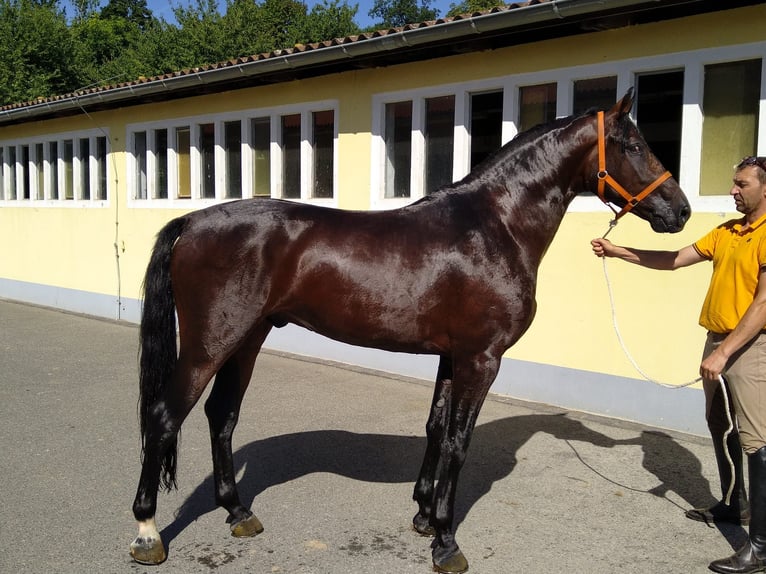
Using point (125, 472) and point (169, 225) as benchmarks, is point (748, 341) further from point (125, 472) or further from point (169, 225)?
point (125, 472)

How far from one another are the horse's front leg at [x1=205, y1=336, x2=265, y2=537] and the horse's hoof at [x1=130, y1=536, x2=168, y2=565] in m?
0.44

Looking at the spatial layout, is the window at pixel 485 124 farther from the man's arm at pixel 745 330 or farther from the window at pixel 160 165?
the window at pixel 160 165

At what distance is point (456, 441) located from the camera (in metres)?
3.34

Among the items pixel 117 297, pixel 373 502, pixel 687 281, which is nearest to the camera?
pixel 373 502

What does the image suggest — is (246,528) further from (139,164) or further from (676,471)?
(139,164)

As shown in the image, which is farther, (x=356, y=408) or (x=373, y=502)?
(x=356, y=408)

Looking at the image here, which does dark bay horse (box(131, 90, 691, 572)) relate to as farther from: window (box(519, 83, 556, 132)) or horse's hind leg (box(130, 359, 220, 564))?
window (box(519, 83, 556, 132))

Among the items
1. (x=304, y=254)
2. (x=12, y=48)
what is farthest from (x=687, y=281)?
(x=12, y=48)

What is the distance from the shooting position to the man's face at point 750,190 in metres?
3.28

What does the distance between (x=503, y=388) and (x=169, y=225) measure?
168 inches

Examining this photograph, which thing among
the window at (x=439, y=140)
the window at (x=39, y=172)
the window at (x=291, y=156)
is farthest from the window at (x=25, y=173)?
the window at (x=439, y=140)

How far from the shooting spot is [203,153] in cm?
1009

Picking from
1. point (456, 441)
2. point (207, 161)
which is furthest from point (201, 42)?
point (456, 441)

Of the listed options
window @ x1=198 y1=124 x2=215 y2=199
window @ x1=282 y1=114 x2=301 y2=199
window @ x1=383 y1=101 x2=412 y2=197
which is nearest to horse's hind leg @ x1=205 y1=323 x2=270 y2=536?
window @ x1=383 y1=101 x2=412 y2=197
